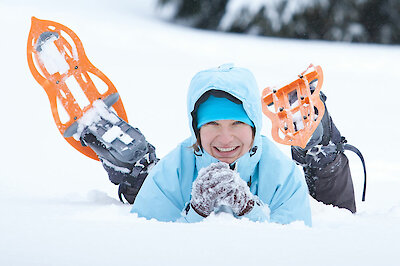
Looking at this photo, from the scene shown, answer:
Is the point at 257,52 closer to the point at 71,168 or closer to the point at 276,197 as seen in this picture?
the point at 71,168

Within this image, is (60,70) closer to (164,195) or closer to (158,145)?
(164,195)

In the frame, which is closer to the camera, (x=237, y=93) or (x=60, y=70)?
(x=237, y=93)

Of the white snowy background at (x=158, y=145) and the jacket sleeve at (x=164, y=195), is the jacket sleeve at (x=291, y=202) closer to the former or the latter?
the white snowy background at (x=158, y=145)

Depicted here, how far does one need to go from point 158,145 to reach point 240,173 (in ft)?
4.67

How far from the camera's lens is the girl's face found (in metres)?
1.54

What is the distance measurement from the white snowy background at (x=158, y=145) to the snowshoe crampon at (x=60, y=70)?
0.29 m

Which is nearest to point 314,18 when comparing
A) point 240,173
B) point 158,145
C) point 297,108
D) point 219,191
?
point 158,145

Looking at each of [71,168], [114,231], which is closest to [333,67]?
[71,168]

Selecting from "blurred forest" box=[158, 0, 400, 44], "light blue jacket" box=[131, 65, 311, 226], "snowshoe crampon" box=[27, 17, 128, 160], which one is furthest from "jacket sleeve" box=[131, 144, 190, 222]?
"blurred forest" box=[158, 0, 400, 44]

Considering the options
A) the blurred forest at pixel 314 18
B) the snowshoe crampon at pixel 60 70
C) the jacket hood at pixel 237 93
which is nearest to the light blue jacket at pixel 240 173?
the jacket hood at pixel 237 93

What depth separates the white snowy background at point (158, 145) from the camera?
101 centimetres

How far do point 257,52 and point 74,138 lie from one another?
10.1 feet

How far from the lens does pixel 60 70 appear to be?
213 cm

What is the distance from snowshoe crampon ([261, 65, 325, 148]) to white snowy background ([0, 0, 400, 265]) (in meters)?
0.09
